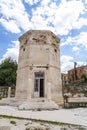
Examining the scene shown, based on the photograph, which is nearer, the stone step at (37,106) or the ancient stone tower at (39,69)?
the stone step at (37,106)

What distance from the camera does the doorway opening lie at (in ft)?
50.5

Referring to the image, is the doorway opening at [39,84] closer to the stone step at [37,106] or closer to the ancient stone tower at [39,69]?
the ancient stone tower at [39,69]

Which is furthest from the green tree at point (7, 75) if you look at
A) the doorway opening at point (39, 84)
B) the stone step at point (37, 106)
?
the stone step at point (37, 106)

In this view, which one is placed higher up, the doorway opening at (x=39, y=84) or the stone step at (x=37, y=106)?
the doorway opening at (x=39, y=84)

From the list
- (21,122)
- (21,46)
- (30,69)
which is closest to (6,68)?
(21,46)

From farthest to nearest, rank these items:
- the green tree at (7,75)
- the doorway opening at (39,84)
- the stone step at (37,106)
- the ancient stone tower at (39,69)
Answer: the green tree at (7,75), the doorway opening at (39,84), the ancient stone tower at (39,69), the stone step at (37,106)

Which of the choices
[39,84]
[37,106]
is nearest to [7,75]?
[39,84]

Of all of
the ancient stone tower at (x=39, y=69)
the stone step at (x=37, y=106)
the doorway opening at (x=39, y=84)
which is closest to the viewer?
the stone step at (x=37, y=106)

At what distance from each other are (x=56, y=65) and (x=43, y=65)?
1685 millimetres

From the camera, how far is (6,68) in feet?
98.2

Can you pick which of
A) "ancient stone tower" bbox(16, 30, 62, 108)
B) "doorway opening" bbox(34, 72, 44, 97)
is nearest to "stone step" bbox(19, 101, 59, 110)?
"ancient stone tower" bbox(16, 30, 62, 108)

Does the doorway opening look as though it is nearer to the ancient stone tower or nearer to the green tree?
the ancient stone tower

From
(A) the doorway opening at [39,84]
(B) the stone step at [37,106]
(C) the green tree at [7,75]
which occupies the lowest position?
(B) the stone step at [37,106]

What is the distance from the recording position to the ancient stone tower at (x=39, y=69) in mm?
15023
